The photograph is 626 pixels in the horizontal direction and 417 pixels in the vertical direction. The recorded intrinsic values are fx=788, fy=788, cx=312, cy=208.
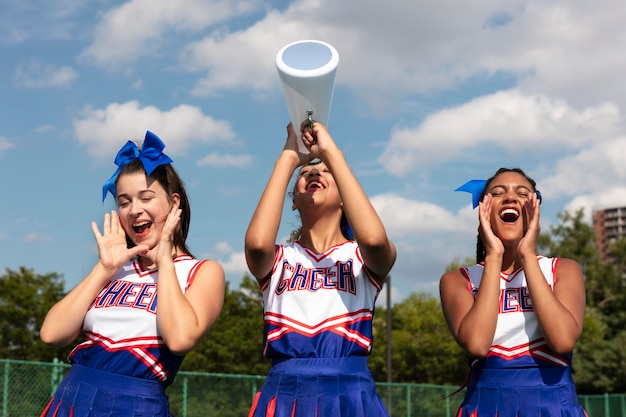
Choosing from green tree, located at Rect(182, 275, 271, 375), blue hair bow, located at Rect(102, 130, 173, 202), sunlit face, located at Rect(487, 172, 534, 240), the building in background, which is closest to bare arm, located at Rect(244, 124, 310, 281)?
blue hair bow, located at Rect(102, 130, 173, 202)

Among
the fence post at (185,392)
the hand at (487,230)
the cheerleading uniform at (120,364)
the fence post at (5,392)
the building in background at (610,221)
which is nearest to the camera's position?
the cheerleading uniform at (120,364)

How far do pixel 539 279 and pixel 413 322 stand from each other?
42003 millimetres

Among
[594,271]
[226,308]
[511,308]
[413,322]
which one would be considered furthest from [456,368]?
[511,308]

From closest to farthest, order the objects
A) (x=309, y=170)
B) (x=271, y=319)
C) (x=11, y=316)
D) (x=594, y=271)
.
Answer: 1. (x=271, y=319)
2. (x=309, y=170)
3. (x=11, y=316)
4. (x=594, y=271)

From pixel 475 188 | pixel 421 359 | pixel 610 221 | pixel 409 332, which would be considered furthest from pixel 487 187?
pixel 610 221

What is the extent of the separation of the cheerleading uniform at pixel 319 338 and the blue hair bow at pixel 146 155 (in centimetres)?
79

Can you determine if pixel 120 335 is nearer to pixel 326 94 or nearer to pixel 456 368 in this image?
pixel 326 94

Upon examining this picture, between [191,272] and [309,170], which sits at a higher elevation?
[309,170]

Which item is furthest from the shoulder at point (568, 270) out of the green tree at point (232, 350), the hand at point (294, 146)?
the green tree at point (232, 350)

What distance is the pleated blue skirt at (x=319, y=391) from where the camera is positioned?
11.7 feet

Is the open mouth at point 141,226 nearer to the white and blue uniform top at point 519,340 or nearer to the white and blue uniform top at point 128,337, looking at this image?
the white and blue uniform top at point 128,337

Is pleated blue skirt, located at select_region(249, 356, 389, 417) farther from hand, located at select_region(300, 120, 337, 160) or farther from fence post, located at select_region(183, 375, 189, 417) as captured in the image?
fence post, located at select_region(183, 375, 189, 417)

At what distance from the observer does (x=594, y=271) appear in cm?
5153

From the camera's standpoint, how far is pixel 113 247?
379 centimetres
